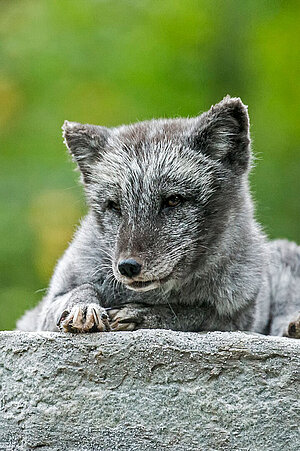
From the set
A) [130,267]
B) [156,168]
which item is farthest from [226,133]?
[130,267]

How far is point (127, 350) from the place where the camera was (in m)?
4.50

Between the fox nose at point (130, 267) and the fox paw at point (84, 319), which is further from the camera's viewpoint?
the fox nose at point (130, 267)

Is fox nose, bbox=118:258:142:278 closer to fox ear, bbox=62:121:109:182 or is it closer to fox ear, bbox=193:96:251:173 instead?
fox ear, bbox=193:96:251:173

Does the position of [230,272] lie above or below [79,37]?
below

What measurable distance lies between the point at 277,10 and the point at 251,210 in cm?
590

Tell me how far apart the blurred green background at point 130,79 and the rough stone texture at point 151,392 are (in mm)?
A: 5683

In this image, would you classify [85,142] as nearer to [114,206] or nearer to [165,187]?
[114,206]

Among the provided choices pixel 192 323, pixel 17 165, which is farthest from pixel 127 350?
pixel 17 165

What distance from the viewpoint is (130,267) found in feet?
16.6

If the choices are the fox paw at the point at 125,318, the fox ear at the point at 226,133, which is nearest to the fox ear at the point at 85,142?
the fox ear at the point at 226,133

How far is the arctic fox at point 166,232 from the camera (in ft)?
17.2

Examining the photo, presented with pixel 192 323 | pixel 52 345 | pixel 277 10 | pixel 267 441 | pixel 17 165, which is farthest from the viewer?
pixel 277 10

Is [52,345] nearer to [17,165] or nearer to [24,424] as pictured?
[24,424]

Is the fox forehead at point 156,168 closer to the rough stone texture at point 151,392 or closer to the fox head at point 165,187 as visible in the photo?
the fox head at point 165,187
